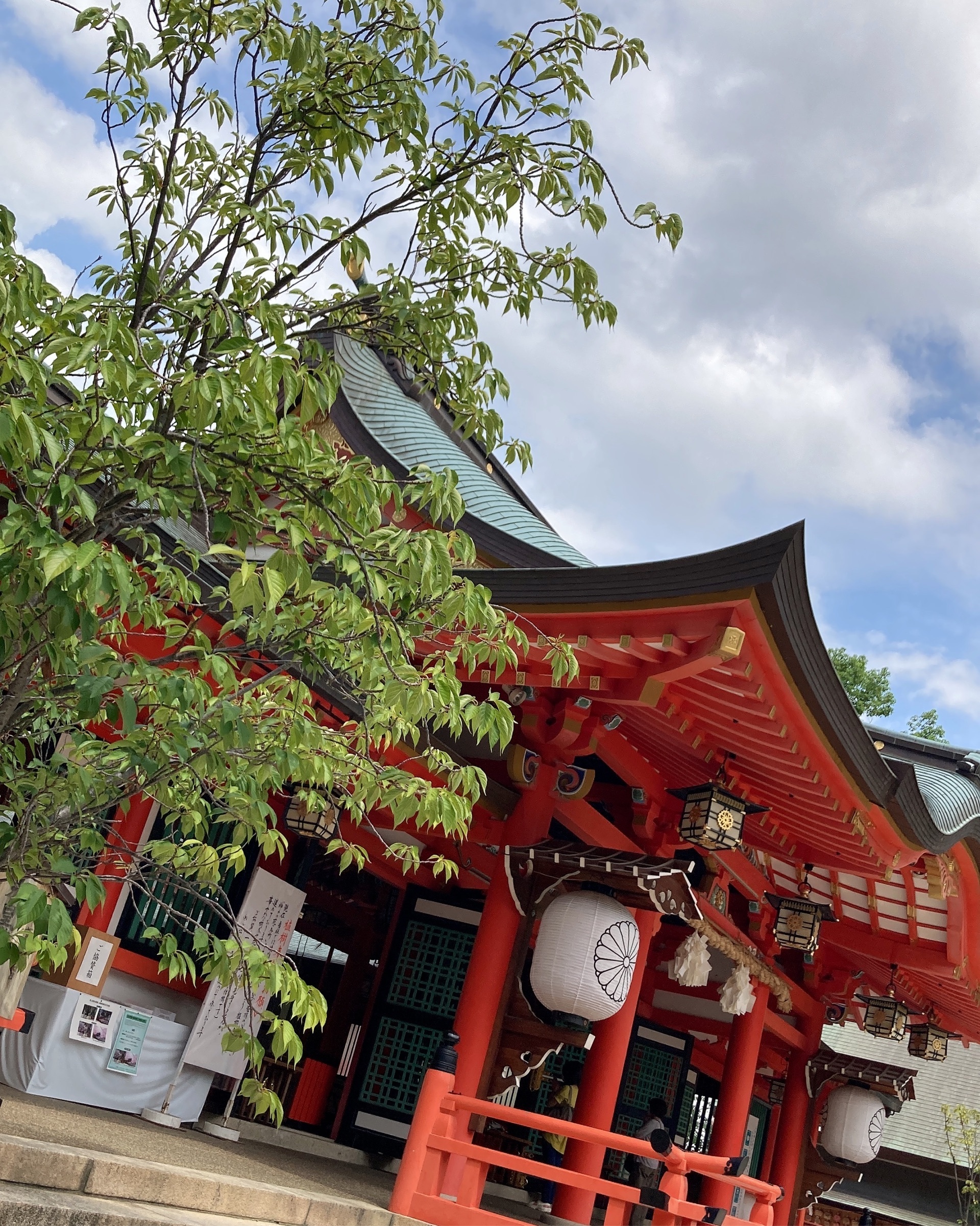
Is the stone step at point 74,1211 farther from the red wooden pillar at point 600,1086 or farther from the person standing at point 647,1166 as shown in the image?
the person standing at point 647,1166

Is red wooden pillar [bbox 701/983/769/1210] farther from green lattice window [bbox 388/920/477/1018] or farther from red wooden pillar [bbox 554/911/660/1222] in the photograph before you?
red wooden pillar [bbox 554/911/660/1222]

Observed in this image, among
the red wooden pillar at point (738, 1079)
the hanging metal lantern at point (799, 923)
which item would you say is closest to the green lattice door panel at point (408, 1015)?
the hanging metal lantern at point (799, 923)

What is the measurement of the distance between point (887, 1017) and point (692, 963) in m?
4.69

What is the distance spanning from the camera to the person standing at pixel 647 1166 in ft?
28.3

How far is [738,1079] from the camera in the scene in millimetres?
9977

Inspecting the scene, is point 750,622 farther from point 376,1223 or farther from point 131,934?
point 131,934

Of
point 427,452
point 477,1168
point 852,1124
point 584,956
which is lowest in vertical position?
point 477,1168

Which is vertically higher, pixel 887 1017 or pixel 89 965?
pixel 887 1017

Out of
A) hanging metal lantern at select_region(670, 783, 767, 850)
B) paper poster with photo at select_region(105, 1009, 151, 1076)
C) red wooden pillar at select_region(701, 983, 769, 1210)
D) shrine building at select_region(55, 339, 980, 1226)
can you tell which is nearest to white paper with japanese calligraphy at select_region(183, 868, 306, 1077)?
shrine building at select_region(55, 339, 980, 1226)

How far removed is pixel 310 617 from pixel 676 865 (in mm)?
3845

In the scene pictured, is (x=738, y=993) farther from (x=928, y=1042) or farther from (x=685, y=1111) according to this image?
(x=928, y=1042)

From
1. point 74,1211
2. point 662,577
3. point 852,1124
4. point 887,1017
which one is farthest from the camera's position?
point 852,1124

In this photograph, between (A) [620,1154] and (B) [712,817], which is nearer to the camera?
(B) [712,817]

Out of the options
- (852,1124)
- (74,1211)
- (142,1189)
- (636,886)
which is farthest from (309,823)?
(852,1124)
